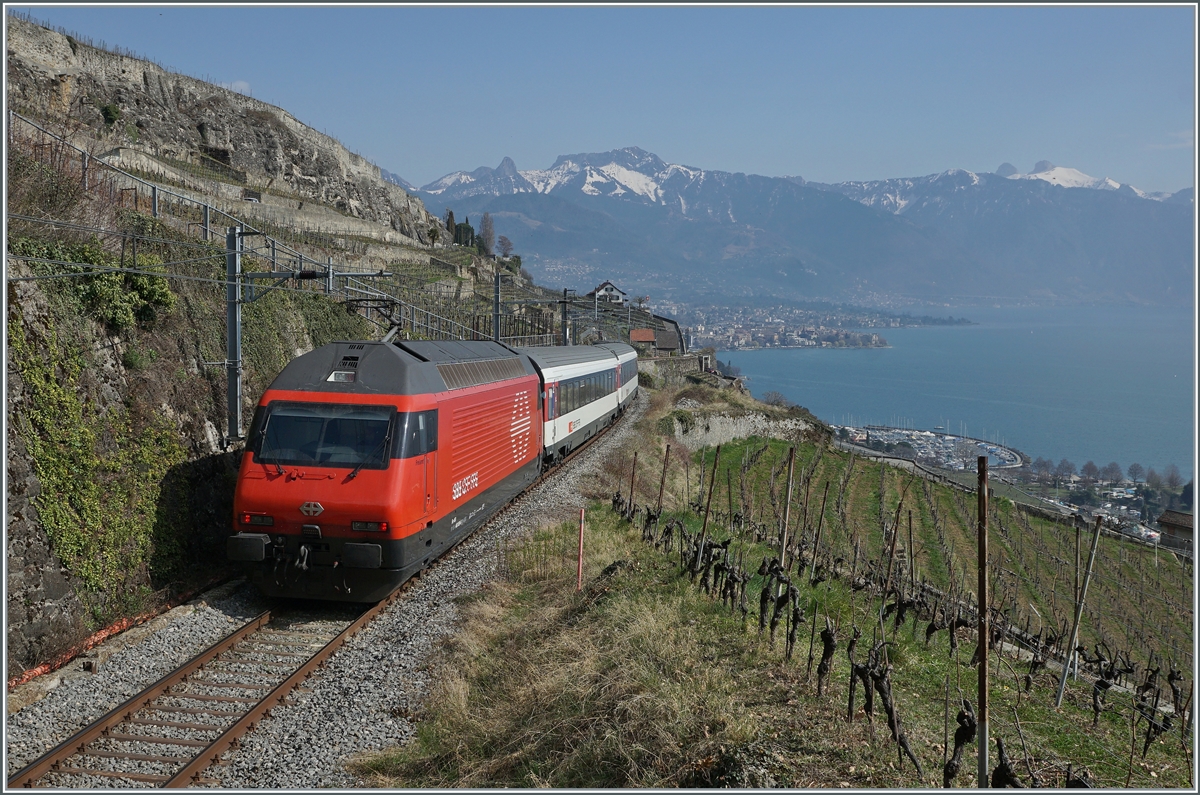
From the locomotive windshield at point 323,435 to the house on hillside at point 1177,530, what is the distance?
1389 inches

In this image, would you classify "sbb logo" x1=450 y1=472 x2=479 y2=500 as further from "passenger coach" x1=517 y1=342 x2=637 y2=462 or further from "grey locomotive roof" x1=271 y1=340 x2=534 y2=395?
"passenger coach" x1=517 y1=342 x2=637 y2=462

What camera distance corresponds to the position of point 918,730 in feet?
25.0

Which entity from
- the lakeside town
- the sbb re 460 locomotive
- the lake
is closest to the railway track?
the sbb re 460 locomotive

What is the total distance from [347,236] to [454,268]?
12862mm

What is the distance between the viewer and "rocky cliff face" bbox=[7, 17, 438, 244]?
4894 cm

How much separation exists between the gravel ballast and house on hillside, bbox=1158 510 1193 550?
33847mm

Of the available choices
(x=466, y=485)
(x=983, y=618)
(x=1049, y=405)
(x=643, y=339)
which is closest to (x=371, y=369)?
(x=466, y=485)

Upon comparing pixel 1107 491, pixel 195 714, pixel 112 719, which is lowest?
pixel 1107 491

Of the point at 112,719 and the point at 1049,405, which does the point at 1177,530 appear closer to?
the point at 112,719

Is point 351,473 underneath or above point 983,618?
above

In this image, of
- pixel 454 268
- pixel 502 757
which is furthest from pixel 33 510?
pixel 454 268

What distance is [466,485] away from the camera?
13.9m

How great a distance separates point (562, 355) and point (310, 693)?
16071mm

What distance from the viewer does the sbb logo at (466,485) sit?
1331 centimetres
